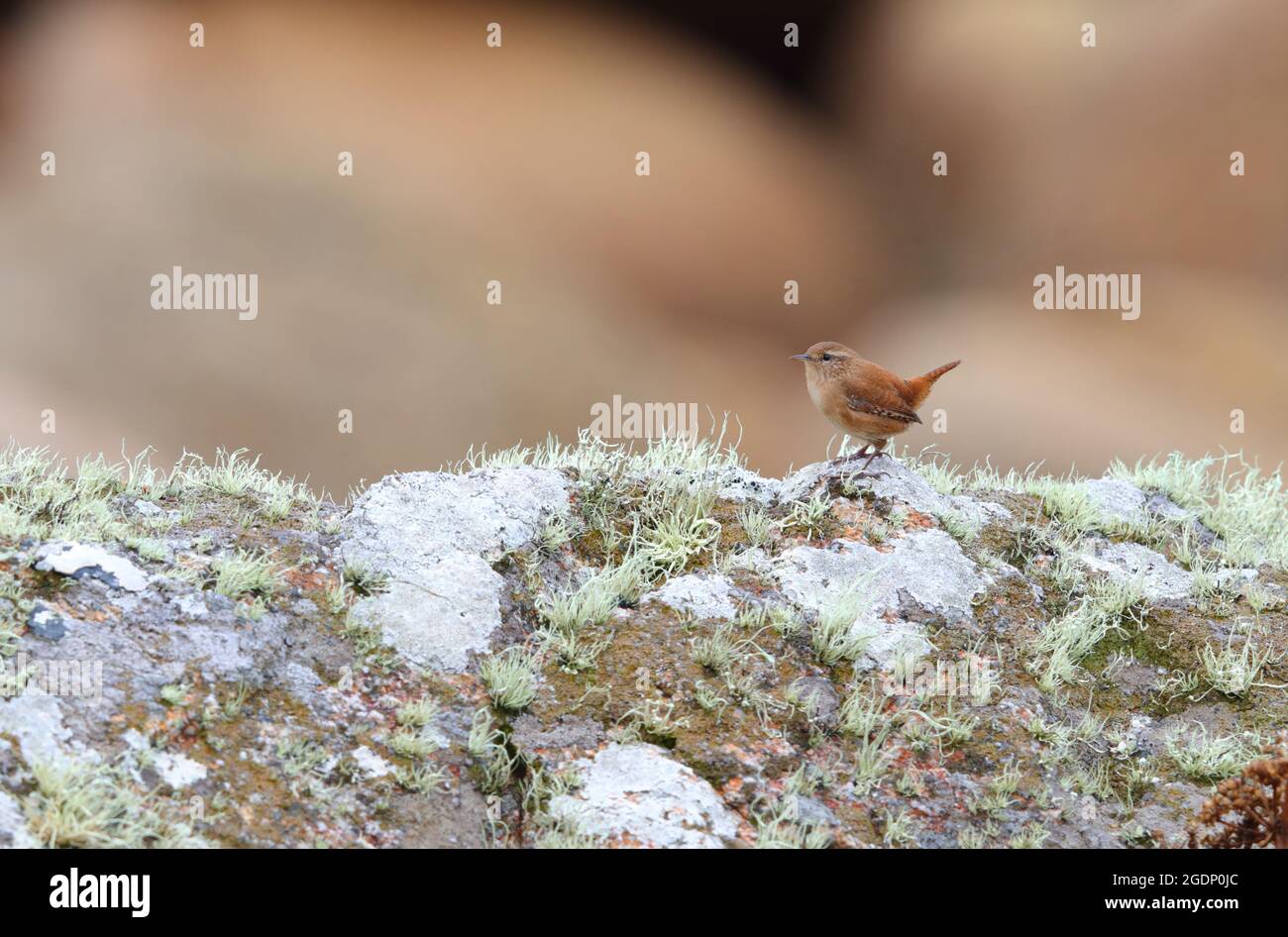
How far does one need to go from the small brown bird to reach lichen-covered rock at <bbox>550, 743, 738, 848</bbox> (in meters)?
2.14

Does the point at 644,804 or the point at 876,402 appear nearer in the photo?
the point at 644,804

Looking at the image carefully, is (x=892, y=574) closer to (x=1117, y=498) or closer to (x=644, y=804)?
(x=644, y=804)

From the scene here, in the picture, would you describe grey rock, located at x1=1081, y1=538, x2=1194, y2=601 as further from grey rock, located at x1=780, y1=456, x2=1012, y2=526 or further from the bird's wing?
the bird's wing

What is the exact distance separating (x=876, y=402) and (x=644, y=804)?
2.58 metres

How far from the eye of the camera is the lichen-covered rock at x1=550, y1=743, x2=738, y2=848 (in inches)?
125

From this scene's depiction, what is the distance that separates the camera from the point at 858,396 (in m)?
5.16

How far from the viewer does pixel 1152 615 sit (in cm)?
457

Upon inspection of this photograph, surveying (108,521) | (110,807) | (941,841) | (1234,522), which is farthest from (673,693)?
(1234,522)

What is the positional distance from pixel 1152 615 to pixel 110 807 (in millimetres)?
4043

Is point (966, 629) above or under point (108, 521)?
under

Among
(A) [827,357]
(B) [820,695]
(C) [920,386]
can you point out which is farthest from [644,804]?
(C) [920,386]

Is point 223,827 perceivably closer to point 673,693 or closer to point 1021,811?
point 673,693

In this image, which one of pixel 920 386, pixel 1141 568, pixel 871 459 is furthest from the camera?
pixel 920 386

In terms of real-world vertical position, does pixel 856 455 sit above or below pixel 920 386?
below
